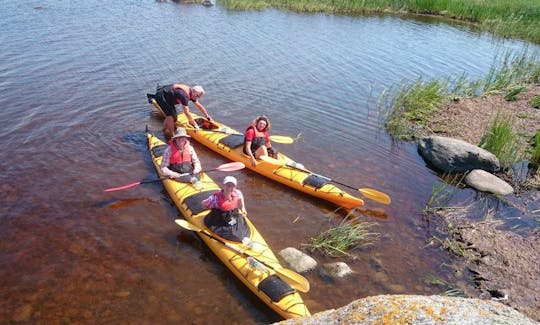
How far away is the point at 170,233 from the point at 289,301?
269 centimetres

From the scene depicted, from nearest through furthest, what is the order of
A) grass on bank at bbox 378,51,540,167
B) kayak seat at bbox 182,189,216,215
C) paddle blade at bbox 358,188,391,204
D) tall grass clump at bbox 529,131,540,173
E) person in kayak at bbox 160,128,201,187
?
kayak seat at bbox 182,189,216,215 < person in kayak at bbox 160,128,201,187 < paddle blade at bbox 358,188,391,204 < tall grass clump at bbox 529,131,540,173 < grass on bank at bbox 378,51,540,167

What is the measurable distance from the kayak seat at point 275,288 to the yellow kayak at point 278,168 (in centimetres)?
303

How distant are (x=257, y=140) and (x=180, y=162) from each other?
200cm

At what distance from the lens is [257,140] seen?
375 inches

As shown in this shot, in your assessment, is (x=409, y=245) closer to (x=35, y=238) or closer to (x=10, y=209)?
(x=35, y=238)

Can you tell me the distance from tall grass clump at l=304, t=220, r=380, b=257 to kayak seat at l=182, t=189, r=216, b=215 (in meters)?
2.00

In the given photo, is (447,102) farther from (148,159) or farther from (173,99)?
(148,159)

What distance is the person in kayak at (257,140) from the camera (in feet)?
30.7

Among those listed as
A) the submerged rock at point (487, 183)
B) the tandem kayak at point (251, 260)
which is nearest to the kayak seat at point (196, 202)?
the tandem kayak at point (251, 260)

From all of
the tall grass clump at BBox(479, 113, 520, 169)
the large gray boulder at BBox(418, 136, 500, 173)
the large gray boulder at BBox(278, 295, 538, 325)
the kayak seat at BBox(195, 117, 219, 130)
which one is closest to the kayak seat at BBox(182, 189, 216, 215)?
the kayak seat at BBox(195, 117, 219, 130)

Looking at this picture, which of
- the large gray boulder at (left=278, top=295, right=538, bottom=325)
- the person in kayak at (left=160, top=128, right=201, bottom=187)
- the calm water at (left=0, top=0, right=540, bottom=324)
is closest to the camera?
the large gray boulder at (left=278, top=295, right=538, bottom=325)

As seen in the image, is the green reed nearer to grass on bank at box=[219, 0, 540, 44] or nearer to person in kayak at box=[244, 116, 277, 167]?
person in kayak at box=[244, 116, 277, 167]

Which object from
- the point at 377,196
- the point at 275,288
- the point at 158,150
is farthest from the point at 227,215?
the point at 158,150

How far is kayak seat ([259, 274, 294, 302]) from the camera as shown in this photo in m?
5.77
